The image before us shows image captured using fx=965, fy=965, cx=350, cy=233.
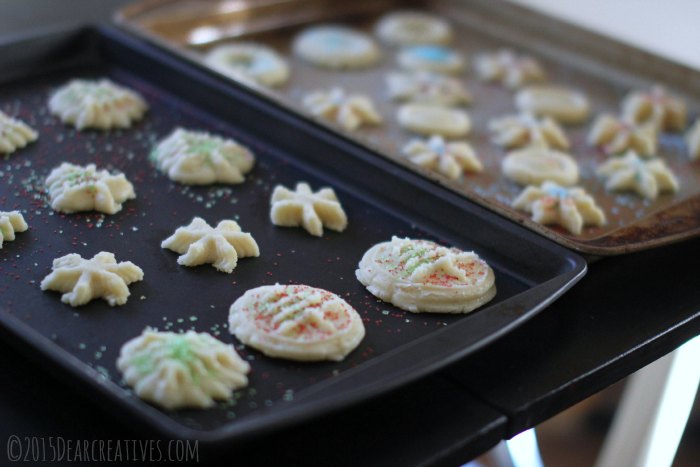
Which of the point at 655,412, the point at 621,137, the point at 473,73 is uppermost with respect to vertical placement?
the point at 621,137

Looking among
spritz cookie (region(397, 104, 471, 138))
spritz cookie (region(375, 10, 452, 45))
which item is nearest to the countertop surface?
spritz cookie (region(397, 104, 471, 138))

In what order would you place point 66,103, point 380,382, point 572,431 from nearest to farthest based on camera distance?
1. point 380,382
2. point 66,103
3. point 572,431

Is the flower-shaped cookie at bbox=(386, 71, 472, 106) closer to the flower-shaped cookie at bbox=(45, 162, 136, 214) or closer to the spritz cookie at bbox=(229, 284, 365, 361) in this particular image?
the flower-shaped cookie at bbox=(45, 162, 136, 214)

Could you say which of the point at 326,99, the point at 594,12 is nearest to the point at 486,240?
the point at 326,99

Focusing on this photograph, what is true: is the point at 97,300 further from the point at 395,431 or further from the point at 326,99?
the point at 326,99

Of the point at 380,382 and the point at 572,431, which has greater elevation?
the point at 380,382

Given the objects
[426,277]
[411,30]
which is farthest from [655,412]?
[411,30]

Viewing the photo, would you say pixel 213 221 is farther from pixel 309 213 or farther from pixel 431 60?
pixel 431 60
